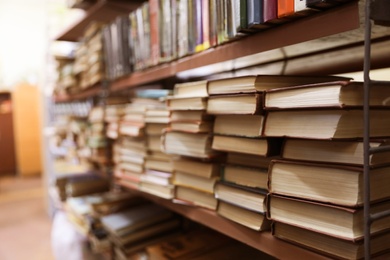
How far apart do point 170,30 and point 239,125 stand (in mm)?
453

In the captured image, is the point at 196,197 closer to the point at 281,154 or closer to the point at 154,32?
the point at 281,154

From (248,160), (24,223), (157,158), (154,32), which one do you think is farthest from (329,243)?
(24,223)

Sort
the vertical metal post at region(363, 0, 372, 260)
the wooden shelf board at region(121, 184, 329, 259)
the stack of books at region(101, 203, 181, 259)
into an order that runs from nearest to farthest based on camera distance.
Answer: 1. the vertical metal post at region(363, 0, 372, 260)
2. the wooden shelf board at region(121, 184, 329, 259)
3. the stack of books at region(101, 203, 181, 259)

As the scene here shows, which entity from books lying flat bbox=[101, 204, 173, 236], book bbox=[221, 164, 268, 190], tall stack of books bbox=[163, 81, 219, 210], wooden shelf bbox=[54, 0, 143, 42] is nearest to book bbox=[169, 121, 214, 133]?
tall stack of books bbox=[163, 81, 219, 210]

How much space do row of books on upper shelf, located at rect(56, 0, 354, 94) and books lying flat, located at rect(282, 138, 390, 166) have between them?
234mm

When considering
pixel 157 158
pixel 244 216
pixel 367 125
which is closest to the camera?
pixel 367 125

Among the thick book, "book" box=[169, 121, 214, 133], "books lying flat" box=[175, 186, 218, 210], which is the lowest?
"books lying flat" box=[175, 186, 218, 210]

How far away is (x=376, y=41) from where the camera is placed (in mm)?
888

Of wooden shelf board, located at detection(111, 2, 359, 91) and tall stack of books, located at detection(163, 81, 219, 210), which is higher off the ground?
wooden shelf board, located at detection(111, 2, 359, 91)

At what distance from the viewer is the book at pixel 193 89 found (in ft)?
2.91

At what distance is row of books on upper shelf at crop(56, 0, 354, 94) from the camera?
26.7 inches

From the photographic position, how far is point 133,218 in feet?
4.66

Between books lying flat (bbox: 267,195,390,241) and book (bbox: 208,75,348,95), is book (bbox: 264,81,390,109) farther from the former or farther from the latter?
books lying flat (bbox: 267,195,390,241)

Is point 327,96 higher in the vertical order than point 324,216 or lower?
higher
